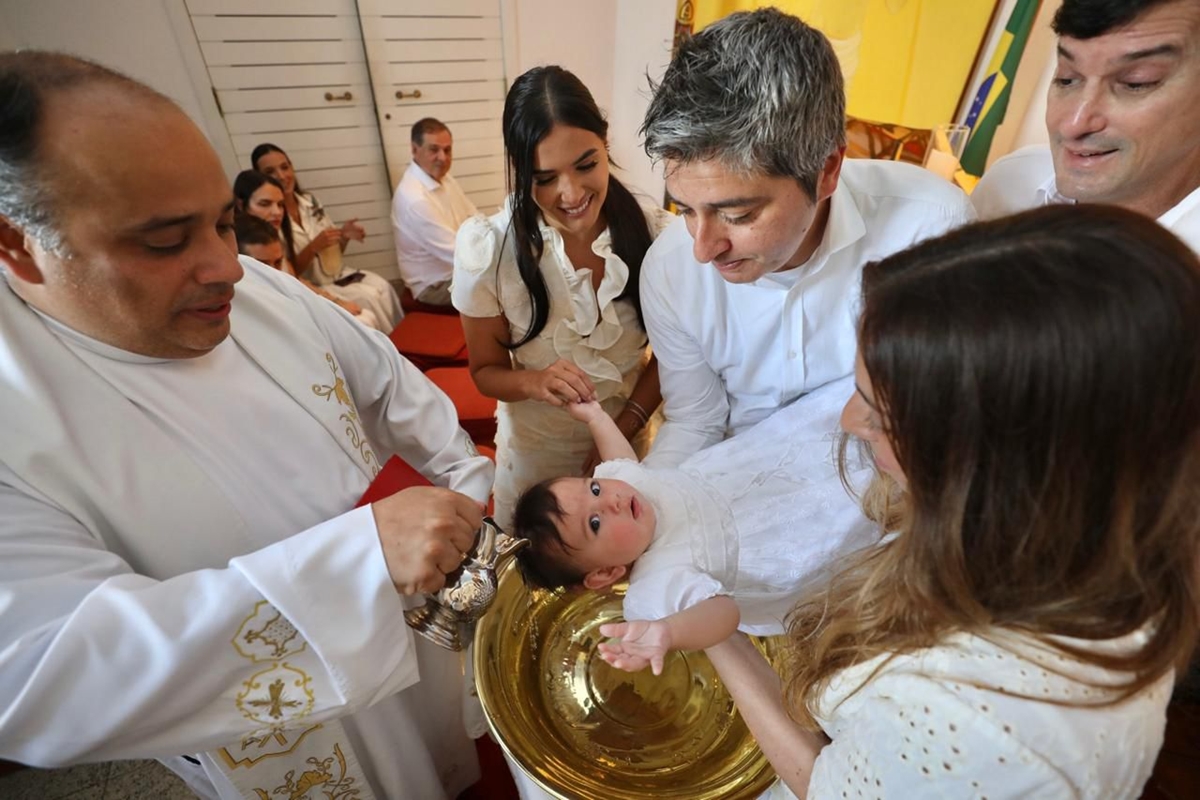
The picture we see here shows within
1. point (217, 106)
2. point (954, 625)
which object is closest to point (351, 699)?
point (954, 625)

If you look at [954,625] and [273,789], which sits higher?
[954,625]

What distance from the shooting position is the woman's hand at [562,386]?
1.81 meters

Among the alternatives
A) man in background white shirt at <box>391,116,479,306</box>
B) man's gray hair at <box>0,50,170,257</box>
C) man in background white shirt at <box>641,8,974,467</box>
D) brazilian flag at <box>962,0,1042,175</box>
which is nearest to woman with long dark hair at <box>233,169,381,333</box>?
man in background white shirt at <box>391,116,479,306</box>

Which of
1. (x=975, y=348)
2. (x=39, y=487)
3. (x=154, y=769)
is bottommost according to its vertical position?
(x=154, y=769)

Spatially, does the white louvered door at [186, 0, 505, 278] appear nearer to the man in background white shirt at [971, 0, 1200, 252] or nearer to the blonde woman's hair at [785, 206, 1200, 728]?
the man in background white shirt at [971, 0, 1200, 252]

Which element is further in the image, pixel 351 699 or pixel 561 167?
pixel 561 167

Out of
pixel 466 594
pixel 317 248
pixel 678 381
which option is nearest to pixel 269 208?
pixel 317 248

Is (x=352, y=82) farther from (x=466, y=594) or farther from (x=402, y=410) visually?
(x=466, y=594)

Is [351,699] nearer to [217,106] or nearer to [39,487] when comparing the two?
[39,487]

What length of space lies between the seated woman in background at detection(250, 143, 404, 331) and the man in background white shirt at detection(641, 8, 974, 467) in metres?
3.51

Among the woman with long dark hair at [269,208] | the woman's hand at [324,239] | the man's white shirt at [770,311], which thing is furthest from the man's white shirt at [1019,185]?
the woman's hand at [324,239]

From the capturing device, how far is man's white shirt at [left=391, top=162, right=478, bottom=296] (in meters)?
4.91

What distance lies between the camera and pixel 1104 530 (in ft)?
2.20

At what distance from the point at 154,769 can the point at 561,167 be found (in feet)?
8.64
